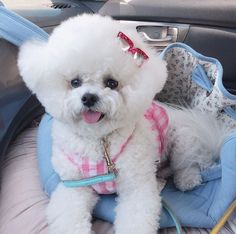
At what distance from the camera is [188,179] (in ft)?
3.78

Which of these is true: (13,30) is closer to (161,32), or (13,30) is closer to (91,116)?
(91,116)

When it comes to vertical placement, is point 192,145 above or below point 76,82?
below

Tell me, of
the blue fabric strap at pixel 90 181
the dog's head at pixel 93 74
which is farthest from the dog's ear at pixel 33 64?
the blue fabric strap at pixel 90 181

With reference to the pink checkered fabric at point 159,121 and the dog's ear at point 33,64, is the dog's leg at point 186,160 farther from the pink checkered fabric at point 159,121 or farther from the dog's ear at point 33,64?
the dog's ear at point 33,64

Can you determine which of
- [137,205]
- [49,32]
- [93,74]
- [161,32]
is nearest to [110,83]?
[93,74]

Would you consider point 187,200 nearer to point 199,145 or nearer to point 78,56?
point 199,145

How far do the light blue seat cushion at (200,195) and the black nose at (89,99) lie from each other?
323mm

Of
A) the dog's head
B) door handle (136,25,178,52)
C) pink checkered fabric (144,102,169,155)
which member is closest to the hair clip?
the dog's head

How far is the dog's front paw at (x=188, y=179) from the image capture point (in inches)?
45.3

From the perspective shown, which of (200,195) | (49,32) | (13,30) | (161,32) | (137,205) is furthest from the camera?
(161,32)

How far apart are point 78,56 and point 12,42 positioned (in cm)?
46

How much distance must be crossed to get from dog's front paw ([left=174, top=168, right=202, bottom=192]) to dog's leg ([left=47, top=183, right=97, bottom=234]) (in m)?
0.26

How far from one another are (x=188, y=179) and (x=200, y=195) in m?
0.06

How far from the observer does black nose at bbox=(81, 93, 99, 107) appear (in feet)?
2.87
